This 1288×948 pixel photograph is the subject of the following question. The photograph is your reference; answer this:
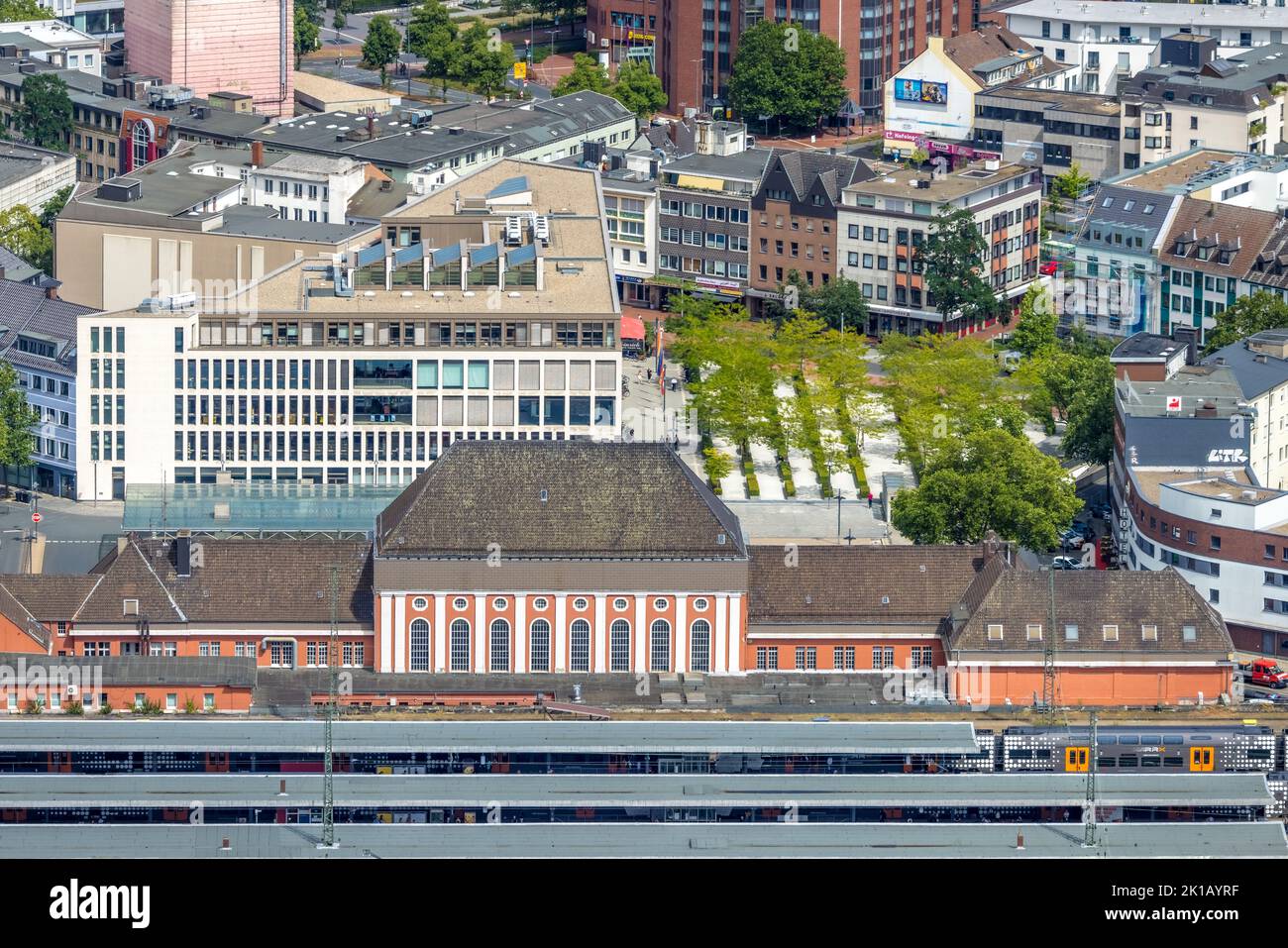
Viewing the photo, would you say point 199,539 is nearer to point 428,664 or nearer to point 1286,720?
point 428,664

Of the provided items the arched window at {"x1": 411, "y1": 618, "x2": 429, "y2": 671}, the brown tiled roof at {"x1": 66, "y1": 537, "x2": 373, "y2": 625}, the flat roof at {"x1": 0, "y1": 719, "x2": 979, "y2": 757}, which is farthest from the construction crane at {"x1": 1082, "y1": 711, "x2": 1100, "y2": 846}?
the brown tiled roof at {"x1": 66, "y1": 537, "x2": 373, "y2": 625}

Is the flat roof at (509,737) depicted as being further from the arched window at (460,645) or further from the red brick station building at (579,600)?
the arched window at (460,645)

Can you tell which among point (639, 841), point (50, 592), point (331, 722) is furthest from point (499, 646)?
point (50, 592)

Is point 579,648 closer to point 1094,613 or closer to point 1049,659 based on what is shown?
point 1049,659

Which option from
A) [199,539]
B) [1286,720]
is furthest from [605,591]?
[1286,720]

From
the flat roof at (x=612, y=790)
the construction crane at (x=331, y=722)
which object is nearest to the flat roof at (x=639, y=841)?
the construction crane at (x=331, y=722)

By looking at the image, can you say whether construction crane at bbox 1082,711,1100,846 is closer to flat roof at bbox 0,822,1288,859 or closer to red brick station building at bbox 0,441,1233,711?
flat roof at bbox 0,822,1288,859
